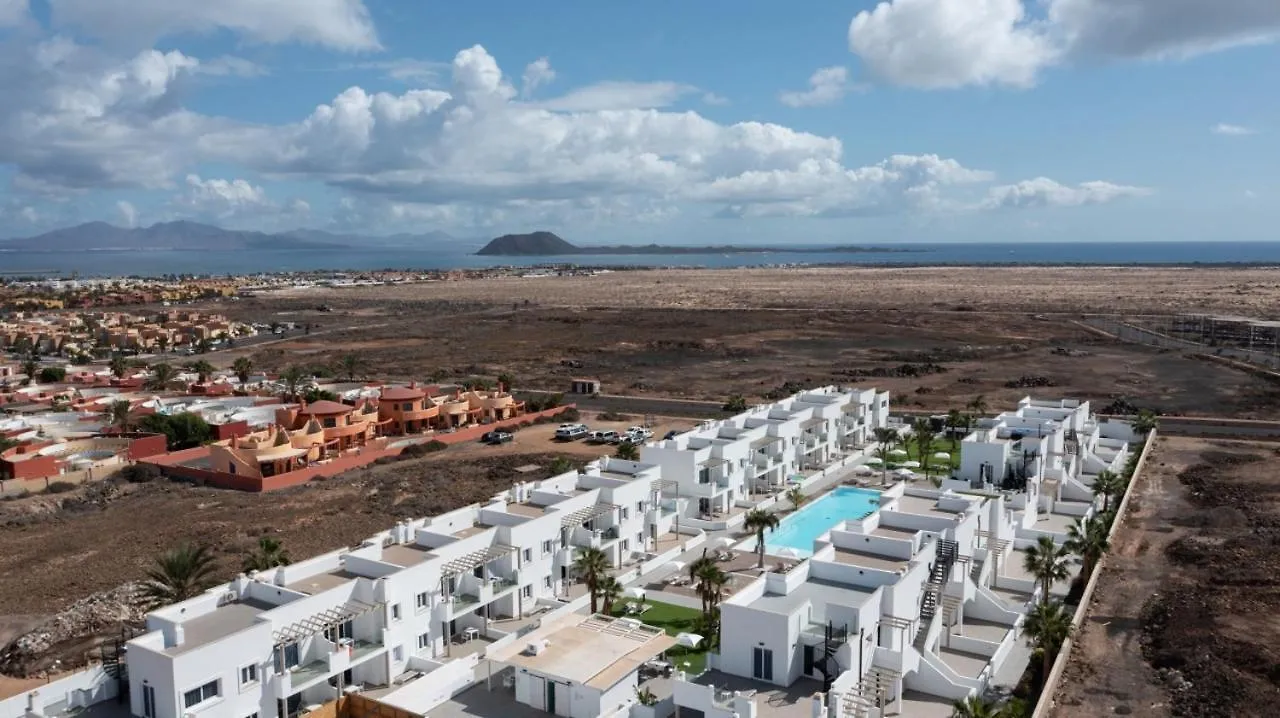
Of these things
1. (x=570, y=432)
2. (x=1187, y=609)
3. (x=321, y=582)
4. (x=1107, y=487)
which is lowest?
(x=1187, y=609)

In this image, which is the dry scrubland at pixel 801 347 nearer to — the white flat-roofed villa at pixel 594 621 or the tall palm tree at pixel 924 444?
the tall palm tree at pixel 924 444

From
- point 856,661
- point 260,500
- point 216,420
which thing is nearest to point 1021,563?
point 856,661

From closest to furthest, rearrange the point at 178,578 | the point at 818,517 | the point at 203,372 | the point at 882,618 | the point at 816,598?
1. the point at 882,618
2. the point at 816,598
3. the point at 178,578
4. the point at 818,517
5. the point at 203,372

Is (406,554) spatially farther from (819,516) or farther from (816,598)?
(819,516)

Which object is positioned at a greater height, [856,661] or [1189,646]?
[856,661]

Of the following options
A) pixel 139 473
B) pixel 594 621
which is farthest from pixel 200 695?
pixel 139 473

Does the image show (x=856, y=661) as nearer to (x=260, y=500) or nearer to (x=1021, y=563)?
(x=1021, y=563)
